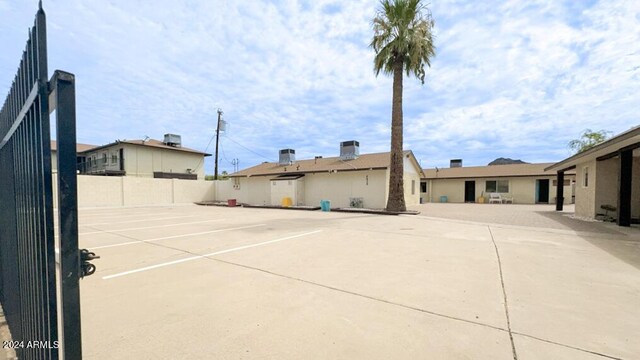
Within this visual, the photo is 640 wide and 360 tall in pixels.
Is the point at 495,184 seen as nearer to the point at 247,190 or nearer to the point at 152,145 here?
the point at 247,190

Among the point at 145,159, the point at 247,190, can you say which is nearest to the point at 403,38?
the point at 247,190

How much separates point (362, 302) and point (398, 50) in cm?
1533

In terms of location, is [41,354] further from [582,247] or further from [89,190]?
[89,190]

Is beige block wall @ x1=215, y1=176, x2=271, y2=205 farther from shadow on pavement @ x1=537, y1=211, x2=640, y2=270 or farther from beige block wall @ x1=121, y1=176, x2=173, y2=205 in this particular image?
shadow on pavement @ x1=537, y1=211, x2=640, y2=270

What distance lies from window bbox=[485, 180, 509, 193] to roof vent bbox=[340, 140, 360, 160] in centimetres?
1555

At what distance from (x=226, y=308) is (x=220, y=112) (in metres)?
32.2

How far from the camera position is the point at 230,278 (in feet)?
14.5

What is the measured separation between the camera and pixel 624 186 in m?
10.4

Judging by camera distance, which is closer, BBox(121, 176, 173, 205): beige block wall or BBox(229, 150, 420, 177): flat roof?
BBox(229, 150, 420, 177): flat roof

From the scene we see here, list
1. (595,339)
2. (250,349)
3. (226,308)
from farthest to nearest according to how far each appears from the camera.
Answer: (226,308) → (595,339) → (250,349)

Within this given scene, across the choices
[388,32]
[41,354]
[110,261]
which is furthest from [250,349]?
[388,32]

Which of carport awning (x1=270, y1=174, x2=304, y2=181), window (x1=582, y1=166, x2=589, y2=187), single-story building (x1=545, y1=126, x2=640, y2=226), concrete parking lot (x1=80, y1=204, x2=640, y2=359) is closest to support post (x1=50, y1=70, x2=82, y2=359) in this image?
concrete parking lot (x1=80, y1=204, x2=640, y2=359)

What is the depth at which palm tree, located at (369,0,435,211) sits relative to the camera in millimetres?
15211

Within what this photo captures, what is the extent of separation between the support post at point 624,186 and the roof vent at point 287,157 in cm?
2067
